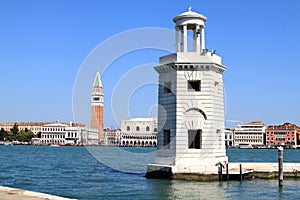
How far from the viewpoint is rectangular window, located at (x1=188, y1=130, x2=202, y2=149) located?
22.8 meters

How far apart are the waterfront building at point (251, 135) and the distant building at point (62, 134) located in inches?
2161

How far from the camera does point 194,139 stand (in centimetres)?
2294

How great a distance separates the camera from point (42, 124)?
590ft

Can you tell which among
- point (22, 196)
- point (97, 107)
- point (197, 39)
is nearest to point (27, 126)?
point (97, 107)

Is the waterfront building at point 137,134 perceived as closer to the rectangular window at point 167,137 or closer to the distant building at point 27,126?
the distant building at point 27,126

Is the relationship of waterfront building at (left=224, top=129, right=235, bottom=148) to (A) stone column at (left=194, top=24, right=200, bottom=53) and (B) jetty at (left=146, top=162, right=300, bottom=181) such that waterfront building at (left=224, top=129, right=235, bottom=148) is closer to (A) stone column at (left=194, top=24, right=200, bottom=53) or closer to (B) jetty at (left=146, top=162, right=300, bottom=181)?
(B) jetty at (left=146, top=162, right=300, bottom=181)

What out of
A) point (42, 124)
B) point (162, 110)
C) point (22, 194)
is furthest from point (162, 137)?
point (42, 124)

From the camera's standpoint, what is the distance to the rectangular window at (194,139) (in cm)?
2281

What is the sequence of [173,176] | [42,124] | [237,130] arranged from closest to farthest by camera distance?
[173,176] < [237,130] < [42,124]

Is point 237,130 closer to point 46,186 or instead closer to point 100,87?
point 100,87

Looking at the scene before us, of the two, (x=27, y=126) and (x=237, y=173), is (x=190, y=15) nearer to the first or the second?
(x=237, y=173)

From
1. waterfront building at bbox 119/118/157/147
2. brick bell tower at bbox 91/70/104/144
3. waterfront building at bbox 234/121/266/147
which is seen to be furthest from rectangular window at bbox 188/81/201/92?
waterfront building at bbox 234/121/266/147

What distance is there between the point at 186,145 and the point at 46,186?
737 centimetres

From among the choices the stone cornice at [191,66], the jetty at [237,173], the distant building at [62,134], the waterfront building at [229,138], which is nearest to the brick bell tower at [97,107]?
the distant building at [62,134]
